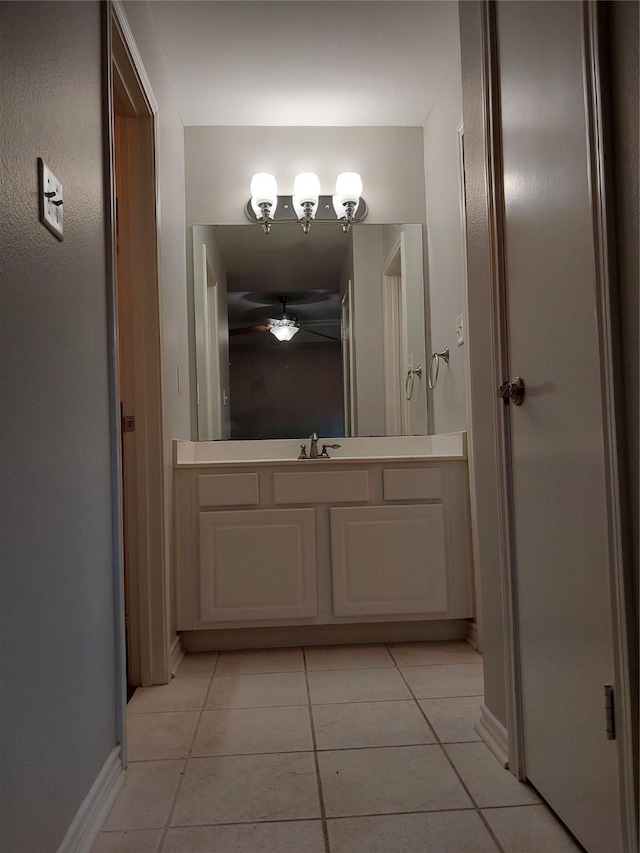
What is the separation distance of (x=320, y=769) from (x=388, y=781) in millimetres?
176

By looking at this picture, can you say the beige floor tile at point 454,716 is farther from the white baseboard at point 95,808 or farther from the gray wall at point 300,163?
the gray wall at point 300,163

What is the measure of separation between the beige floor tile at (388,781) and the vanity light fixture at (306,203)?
234 cm

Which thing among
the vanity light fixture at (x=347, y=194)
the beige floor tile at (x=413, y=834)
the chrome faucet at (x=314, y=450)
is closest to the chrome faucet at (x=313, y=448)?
the chrome faucet at (x=314, y=450)

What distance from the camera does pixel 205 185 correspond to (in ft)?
10.5

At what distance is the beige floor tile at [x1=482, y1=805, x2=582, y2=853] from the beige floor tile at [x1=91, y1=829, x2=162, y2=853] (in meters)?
0.69

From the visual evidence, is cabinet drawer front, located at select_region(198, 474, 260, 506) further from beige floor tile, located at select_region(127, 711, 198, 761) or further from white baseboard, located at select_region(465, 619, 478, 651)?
white baseboard, located at select_region(465, 619, 478, 651)

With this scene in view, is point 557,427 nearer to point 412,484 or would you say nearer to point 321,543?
point 412,484

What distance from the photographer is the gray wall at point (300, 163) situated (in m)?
3.21

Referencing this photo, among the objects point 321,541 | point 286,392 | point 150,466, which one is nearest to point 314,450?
point 286,392

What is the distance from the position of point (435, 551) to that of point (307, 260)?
4.92ft

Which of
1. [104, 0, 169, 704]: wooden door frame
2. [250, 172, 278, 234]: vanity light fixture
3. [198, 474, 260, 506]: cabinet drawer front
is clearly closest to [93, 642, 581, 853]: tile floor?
[104, 0, 169, 704]: wooden door frame

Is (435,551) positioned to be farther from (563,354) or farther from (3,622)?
(3,622)

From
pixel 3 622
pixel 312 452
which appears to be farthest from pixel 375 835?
pixel 312 452

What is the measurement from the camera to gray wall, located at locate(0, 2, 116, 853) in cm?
107
